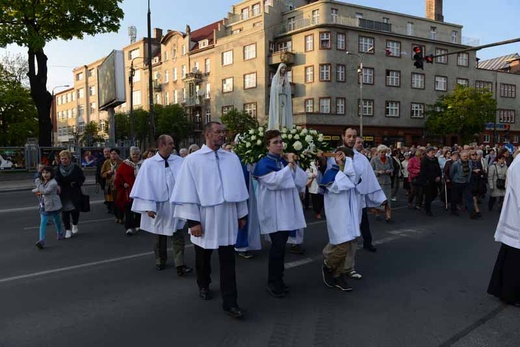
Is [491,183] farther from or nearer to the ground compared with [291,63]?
nearer to the ground

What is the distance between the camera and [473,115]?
43688 millimetres

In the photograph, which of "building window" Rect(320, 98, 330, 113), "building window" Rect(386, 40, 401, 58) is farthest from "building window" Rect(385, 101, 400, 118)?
"building window" Rect(320, 98, 330, 113)

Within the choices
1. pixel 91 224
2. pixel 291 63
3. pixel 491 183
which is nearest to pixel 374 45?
pixel 291 63

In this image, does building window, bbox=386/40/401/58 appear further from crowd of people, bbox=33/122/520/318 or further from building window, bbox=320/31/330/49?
crowd of people, bbox=33/122/520/318

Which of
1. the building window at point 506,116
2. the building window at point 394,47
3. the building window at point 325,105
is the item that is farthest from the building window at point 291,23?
the building window at point 506,116

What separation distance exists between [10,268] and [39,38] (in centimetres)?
2074

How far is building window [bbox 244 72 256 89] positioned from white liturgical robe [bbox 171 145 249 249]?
138 feet

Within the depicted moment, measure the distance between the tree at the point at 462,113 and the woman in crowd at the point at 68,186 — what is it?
42.3 meters

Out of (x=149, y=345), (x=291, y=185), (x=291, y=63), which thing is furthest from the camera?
(x=291, y=63)

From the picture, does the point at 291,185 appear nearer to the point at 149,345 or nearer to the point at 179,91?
the point at 149,345

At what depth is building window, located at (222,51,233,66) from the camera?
1898 inches

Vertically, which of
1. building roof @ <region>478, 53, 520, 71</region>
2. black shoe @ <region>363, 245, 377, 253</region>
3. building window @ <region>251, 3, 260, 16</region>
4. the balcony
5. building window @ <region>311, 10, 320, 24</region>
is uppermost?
building window @ <region>251, 3, 260, 16</region>

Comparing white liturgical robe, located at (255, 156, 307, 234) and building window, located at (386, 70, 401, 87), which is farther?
building window, located at (386, 70, 401, 87)

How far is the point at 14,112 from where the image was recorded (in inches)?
1752
